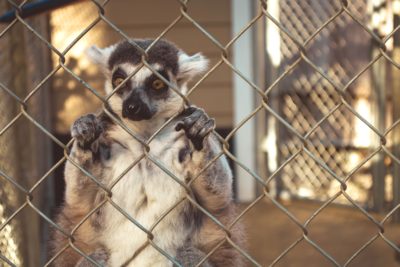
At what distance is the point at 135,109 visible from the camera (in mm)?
2787

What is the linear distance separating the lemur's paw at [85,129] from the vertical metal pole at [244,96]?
383cm

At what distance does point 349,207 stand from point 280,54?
5.65ft

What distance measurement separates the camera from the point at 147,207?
9.43ft

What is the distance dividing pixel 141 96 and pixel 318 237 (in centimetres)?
304

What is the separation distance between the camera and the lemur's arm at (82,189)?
2.46 m

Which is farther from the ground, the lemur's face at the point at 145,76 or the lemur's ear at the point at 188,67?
the lemur's ear at the point at 188,67

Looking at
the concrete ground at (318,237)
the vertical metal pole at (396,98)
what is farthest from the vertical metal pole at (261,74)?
the vertical metal pole at (396,98)

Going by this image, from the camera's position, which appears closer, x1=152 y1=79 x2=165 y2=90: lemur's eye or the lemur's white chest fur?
the lemur's white chest fur

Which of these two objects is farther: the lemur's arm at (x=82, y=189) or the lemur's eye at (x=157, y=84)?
the lemur's eye at (x=157, y=84)

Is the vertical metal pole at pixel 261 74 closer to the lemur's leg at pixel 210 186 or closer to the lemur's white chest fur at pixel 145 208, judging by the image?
the lemur's leg at pixel 210 186

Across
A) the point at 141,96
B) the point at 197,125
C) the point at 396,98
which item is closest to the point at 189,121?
the point at 197,125

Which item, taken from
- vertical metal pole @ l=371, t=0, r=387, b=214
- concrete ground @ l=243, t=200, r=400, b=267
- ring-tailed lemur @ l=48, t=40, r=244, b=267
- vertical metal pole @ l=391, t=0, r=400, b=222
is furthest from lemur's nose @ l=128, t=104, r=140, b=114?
vertical metal pole @ l=371, t=0, r=387, b=214

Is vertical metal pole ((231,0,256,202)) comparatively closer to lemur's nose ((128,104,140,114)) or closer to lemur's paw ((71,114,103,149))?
lemur's nose ((128,104,140,114))

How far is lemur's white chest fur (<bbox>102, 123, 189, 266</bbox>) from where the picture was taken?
2.86m
